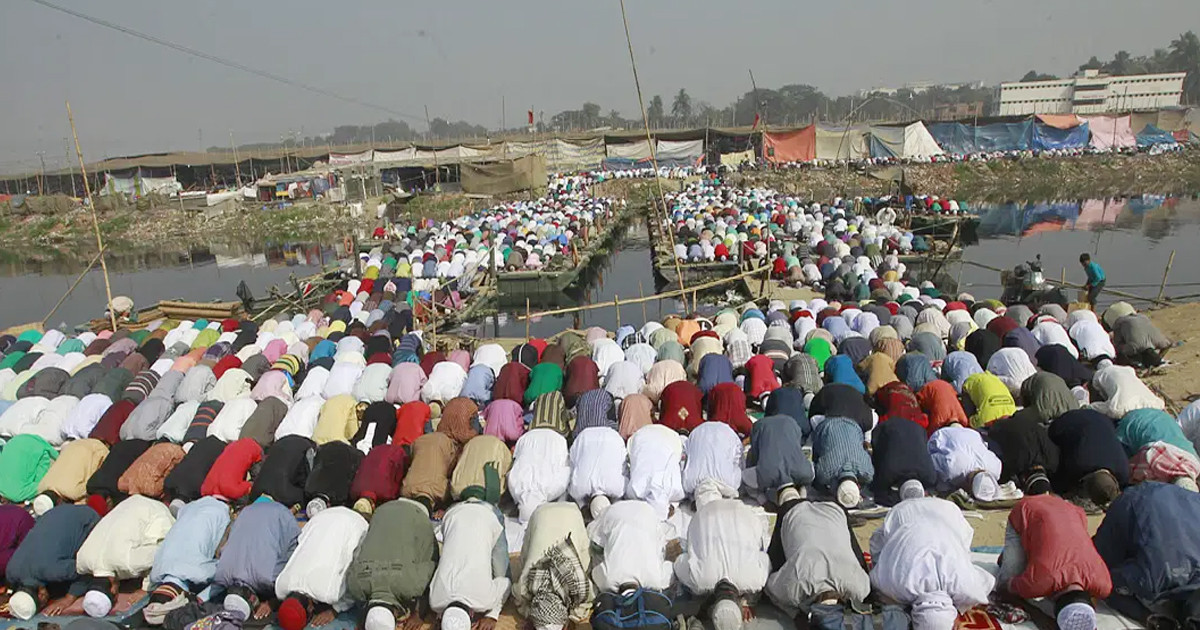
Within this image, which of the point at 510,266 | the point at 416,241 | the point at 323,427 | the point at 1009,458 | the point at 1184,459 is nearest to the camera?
the point at 1184,459

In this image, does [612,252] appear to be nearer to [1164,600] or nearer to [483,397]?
[483,397]

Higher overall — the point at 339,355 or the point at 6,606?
the point at 339,355

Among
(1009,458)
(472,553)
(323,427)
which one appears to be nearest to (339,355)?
(323,427)

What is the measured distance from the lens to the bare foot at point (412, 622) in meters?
4.68

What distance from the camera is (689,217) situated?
75.4 ft

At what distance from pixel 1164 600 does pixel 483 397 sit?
20.2 ft

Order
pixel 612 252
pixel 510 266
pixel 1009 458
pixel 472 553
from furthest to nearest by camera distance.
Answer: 1. pixel 612 252
2. pixel 510 266
3. pixel 1009 458
4. pixel 472 553


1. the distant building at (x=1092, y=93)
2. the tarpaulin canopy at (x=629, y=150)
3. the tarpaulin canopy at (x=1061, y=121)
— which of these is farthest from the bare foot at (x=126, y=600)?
the distant building at (x=1092, y=93)

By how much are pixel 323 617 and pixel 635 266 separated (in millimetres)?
20119

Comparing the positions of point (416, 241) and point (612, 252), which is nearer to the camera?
point (416, 241)

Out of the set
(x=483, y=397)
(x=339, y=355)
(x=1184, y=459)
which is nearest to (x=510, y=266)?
(x=339, y=355)

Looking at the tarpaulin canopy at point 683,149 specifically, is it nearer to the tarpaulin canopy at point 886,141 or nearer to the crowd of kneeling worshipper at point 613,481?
the tarpaulin canopy at point 886,141

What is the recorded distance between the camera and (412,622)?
15.4 feet

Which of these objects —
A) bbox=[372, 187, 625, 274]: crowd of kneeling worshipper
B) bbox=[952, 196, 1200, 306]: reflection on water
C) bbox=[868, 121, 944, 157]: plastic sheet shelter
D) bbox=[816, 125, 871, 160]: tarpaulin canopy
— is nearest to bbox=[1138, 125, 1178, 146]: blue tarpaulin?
bbox=[952, 196, 1200, 306]: reflection on water
